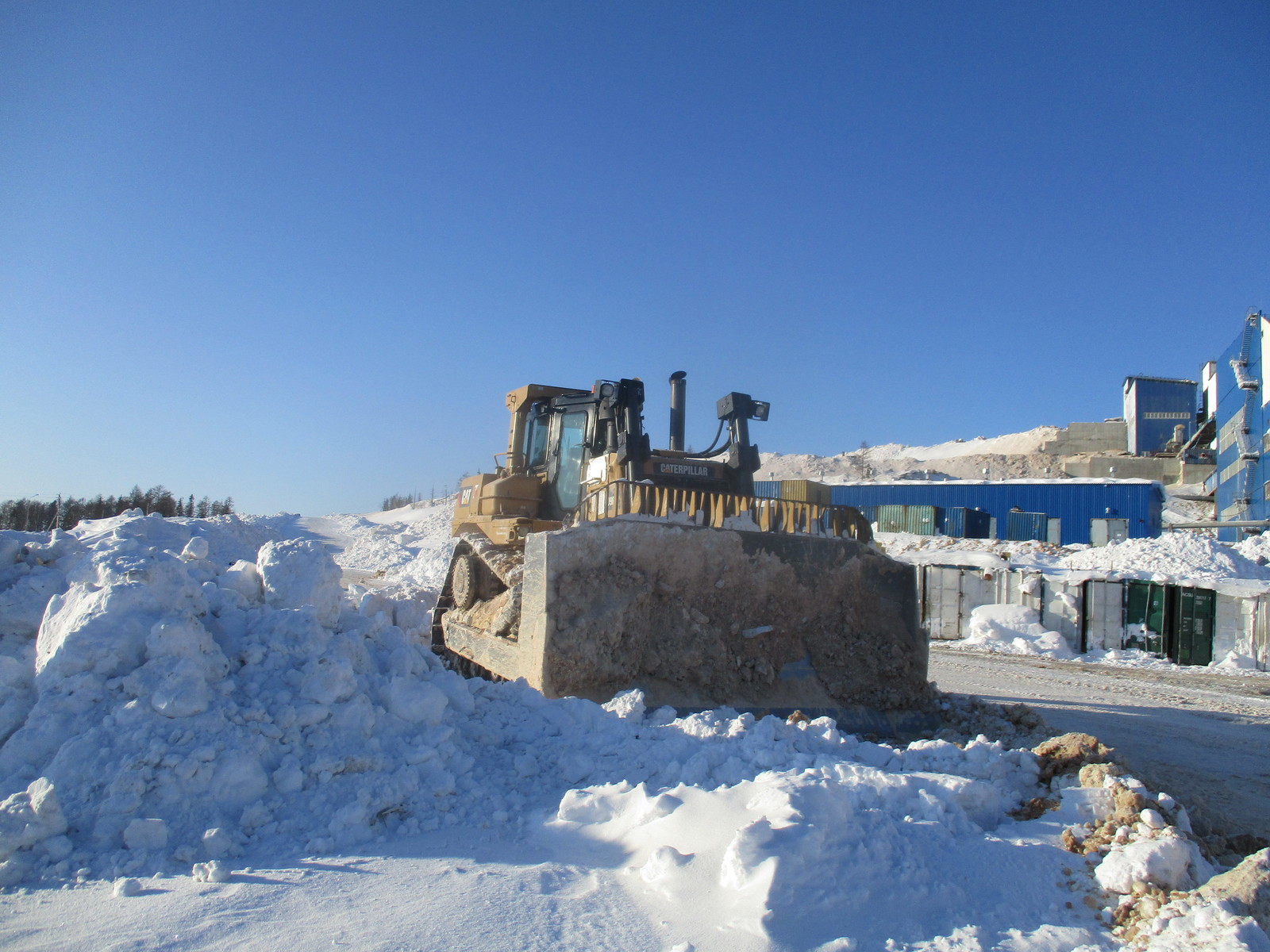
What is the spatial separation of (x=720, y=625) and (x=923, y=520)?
26.9m

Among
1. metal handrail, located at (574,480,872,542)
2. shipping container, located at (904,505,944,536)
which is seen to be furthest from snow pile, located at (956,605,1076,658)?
shipping container, located at (904,505,944,536)

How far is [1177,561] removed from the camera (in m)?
15.7

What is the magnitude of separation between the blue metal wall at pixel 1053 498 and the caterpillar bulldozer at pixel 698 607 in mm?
25741

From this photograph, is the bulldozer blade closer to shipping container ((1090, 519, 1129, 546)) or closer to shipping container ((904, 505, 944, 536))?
shipping container ((904, 505, 944, 536))

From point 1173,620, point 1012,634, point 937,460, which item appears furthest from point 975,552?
point 937,460

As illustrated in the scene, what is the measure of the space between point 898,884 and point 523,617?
11.5ft

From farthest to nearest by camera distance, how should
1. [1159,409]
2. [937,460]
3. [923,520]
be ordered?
[937,460] → [1159,409] → [923,520]

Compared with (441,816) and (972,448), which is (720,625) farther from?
(972,448)

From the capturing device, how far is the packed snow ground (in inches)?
99.2

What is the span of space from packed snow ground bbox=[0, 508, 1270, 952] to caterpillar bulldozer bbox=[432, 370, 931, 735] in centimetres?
134

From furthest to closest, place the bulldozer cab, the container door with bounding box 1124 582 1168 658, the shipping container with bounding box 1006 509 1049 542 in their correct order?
the shipping container with bounding box 1006 509 1049 542 < the container door with bounding box 1124 582 1168 658 < the bulldozer cab

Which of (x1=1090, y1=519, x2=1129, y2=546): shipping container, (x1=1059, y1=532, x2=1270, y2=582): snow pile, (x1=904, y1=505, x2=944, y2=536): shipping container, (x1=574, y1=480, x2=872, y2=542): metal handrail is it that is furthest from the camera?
(x1=904, y1=505, x2=944, y2=536): shipping container

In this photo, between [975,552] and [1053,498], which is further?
[1053,498]

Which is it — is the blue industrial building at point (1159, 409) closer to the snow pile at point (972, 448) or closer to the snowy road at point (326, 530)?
the snow pile at point (972, 448)
